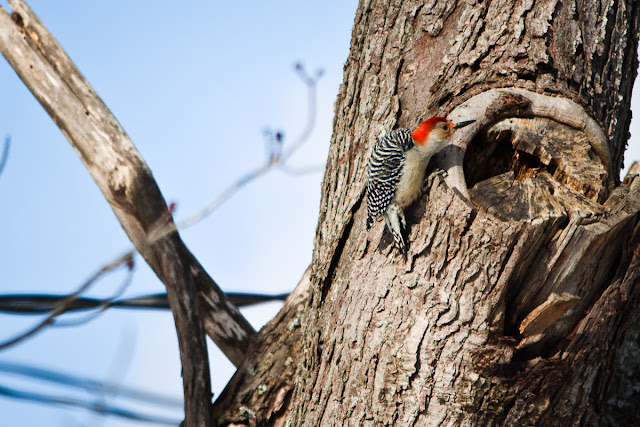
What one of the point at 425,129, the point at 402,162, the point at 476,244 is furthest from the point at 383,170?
the point at 476,244

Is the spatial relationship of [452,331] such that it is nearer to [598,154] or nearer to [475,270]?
[475,270]

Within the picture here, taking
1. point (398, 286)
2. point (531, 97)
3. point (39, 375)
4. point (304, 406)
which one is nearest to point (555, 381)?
point (398, 286)

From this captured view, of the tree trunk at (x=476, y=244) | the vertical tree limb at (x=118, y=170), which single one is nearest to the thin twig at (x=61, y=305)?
the vertical tree limb at (x=118, y=170)

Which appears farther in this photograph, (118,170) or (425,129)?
(118,170)

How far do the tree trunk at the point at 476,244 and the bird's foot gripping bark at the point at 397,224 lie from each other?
41 millimetres

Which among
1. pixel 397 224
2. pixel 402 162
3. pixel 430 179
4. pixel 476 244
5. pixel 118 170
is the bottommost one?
pixel 476 244

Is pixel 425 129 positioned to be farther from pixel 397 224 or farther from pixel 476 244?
pixel 476 244

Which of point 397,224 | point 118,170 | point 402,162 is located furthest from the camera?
point 118,170

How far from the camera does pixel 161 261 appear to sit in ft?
9.50

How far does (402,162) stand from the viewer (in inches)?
97.5

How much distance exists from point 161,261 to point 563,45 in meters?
2.34

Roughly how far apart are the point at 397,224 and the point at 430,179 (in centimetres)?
25

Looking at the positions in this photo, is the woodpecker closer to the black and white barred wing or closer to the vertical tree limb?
the black and white barred wing

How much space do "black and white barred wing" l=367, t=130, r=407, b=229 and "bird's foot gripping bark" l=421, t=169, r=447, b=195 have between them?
0.45 ft
